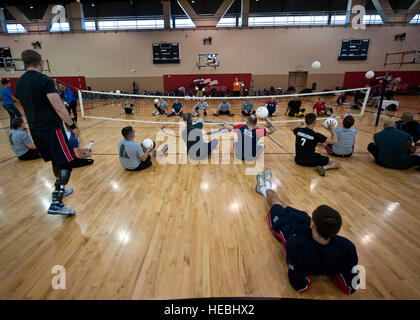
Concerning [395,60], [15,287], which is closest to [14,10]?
[15,287]

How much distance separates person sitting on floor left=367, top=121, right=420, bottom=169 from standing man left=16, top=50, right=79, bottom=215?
629 centimetres

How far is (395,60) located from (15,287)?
101 ft

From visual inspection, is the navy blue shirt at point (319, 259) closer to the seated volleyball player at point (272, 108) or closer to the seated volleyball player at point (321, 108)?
the seated volleyball player at point (272, 108)

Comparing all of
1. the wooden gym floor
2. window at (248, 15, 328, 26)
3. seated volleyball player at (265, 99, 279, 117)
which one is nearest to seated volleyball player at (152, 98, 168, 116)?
seated volleyball player at (265, 99, 279, 117)

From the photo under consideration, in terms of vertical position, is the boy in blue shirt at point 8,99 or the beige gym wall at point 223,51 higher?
the beige gym wall at point 223,51

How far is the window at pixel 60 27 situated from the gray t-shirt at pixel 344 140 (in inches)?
1094

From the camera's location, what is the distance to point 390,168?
5133 mm

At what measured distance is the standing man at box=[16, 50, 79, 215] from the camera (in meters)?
2.63

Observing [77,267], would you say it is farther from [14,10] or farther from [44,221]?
[14,10]

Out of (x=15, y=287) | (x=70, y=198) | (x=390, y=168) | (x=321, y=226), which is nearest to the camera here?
(x=321, y=226)

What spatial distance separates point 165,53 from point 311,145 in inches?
851

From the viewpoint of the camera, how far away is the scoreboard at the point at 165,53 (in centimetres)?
2214

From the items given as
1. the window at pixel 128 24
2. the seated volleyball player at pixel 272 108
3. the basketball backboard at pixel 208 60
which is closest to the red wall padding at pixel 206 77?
the basketball backboard at pixel 208 60

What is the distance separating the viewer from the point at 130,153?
15.8ft
